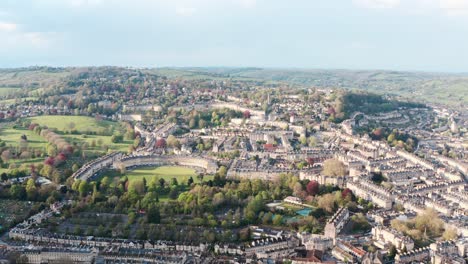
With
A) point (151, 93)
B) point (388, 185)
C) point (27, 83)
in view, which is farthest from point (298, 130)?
point (27, 83)

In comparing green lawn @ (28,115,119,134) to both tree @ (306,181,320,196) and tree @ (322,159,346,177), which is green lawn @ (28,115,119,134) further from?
tree @ (306,181,320,196)

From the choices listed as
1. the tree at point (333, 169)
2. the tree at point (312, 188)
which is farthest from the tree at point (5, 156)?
the tree at point (333, 169)

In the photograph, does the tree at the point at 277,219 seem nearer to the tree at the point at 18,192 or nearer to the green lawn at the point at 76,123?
the tree at the point at 18,192

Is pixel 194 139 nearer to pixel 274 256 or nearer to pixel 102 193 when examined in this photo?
pixel 102 193

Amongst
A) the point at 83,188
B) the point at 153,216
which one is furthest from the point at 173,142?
the point at 153,216

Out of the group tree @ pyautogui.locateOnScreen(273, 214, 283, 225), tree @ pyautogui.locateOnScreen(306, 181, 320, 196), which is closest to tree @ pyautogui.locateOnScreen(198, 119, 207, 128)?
tree @ pyautogui.locateOnScreen(306, 181, 320, 196)

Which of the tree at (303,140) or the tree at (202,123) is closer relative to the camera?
the tree at (303,140)
